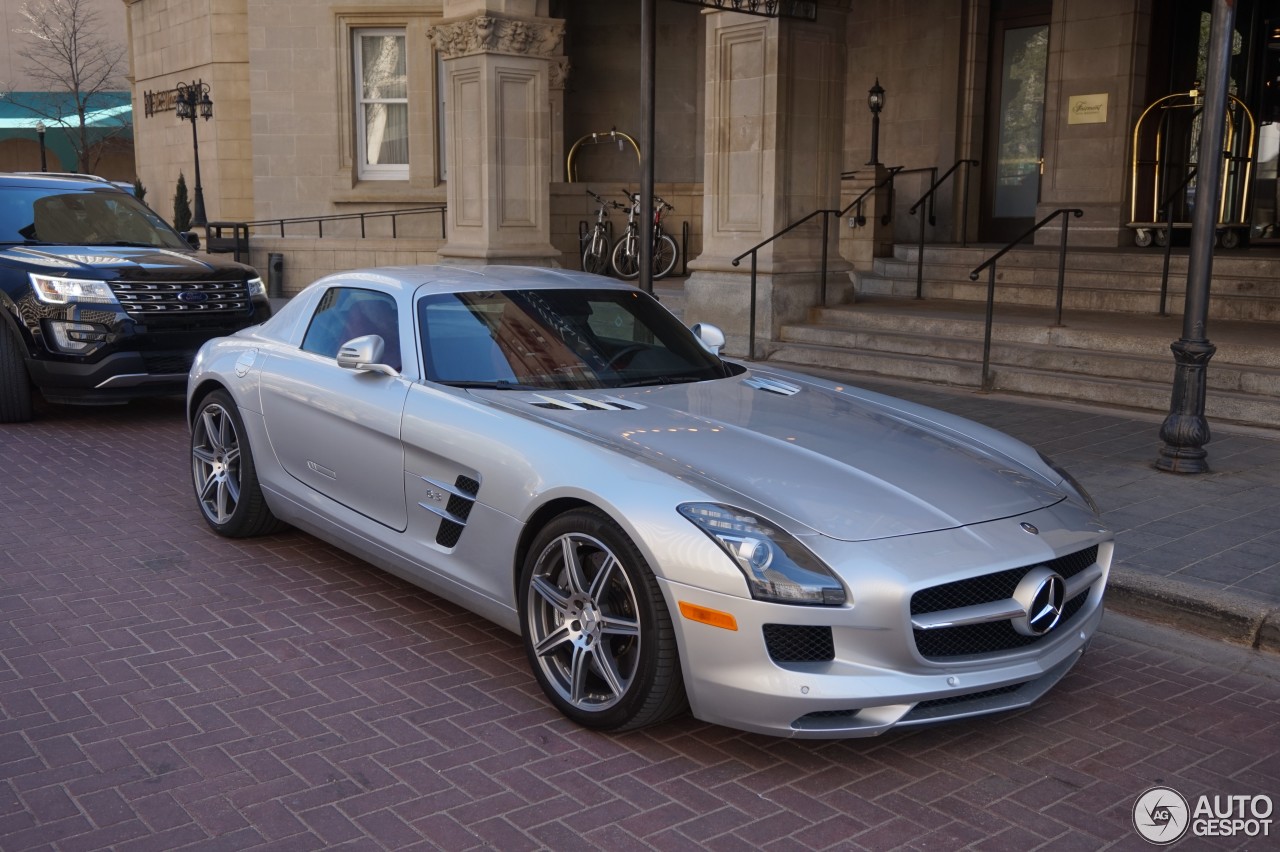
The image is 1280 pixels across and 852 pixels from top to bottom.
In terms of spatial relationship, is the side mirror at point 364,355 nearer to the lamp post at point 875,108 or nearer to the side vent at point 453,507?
the side vent at point 453,507

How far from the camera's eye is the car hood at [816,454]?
3.84 m

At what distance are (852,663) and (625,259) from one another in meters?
16.1

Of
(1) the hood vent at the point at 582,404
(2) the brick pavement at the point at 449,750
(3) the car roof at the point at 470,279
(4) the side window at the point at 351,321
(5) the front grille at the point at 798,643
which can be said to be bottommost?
(2) the brick pavement at the point at 449,750

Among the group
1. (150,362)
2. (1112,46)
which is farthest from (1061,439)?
(1112,46)

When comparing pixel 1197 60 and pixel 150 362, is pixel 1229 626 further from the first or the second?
pixel 1197 60

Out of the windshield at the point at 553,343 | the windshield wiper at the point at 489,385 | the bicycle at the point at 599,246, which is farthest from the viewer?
the bicycle at the point at 599,246

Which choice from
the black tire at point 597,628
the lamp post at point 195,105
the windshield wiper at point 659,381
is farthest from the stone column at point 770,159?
the lamp post at point 195,105

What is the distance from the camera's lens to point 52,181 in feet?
36.0

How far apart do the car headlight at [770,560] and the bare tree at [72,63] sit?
1609 inches

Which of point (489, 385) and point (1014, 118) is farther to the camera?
point (1014, 118)

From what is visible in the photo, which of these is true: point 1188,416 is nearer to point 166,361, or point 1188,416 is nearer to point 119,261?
point 166,361

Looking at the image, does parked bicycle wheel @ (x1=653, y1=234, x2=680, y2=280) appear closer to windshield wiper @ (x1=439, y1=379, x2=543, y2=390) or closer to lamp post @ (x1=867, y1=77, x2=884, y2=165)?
lamp post @ (x1=867, y1=77, x2=884, y2=165)

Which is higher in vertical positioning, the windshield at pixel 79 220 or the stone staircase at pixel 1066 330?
the windshield at pixel 79 220

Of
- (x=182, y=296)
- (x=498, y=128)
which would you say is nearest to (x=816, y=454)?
(x=182, y=296)
